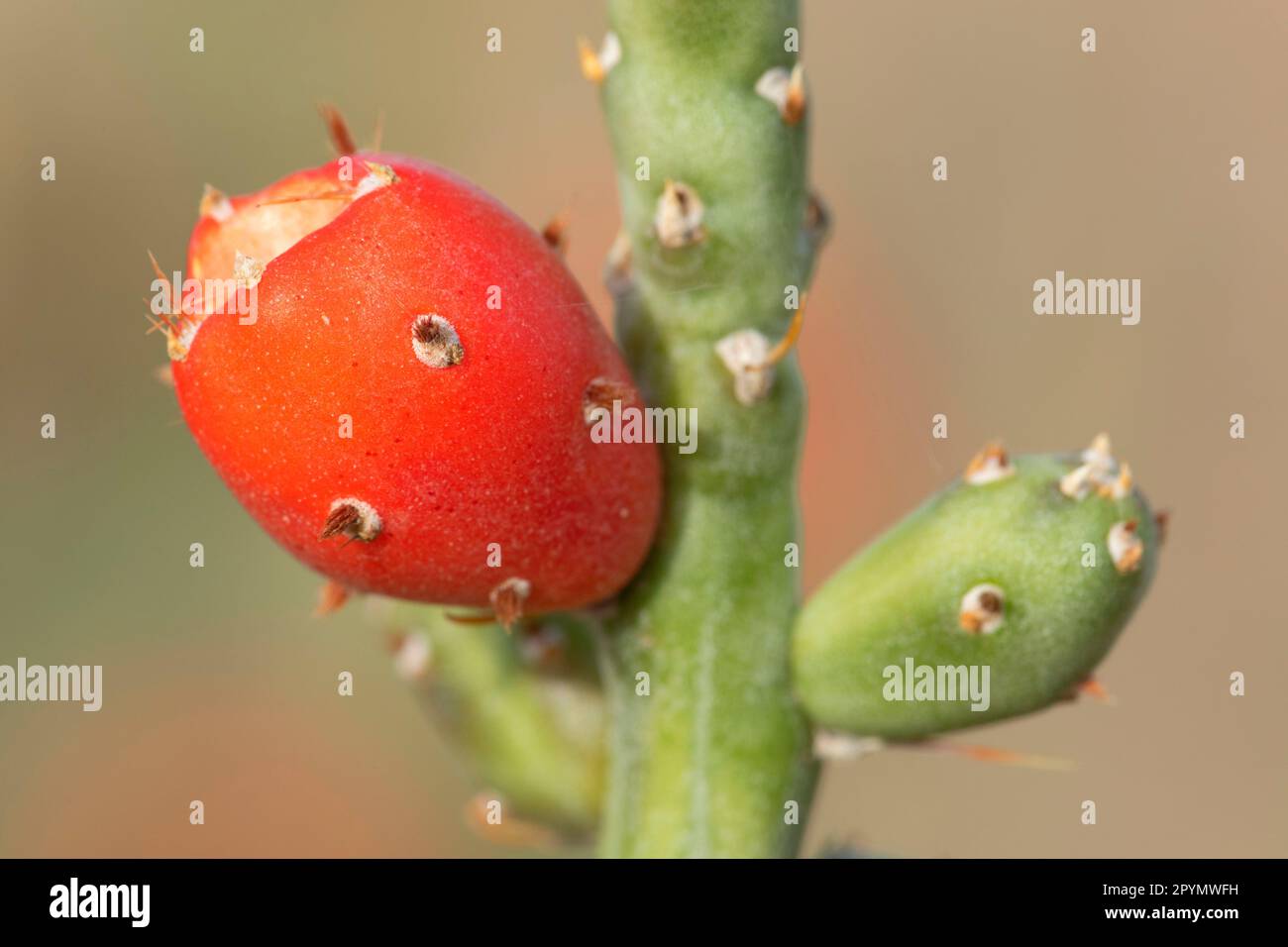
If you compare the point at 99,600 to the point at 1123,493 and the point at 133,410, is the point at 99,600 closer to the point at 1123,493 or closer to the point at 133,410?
the point at 133,410

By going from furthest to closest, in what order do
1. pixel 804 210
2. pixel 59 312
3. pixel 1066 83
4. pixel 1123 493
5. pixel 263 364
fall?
A: pixel 1066 83, pixel 59 312, pixel 804 210, pixel 1123 493, pixel 263 364

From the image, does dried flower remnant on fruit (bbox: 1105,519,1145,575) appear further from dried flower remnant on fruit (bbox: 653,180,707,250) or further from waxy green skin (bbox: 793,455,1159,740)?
dried flower remnant on fruit (bbox: 653,180,707,250)

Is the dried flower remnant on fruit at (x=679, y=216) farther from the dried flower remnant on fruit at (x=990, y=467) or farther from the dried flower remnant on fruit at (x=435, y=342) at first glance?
the dried flower remnant on fruit at (x=990, y=467)

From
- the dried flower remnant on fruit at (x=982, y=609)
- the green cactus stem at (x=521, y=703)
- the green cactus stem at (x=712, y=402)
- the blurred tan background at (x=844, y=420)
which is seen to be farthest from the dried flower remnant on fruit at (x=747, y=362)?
the blurred tan background at (x=844, y=420)

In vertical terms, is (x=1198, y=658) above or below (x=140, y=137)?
below

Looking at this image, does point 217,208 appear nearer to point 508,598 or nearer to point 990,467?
point 508,598

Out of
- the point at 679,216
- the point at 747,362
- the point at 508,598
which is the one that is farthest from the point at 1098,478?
the point at 508,598

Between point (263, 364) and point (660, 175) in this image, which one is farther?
point (660, 175)

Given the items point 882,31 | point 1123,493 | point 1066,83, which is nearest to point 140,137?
point 882,31
